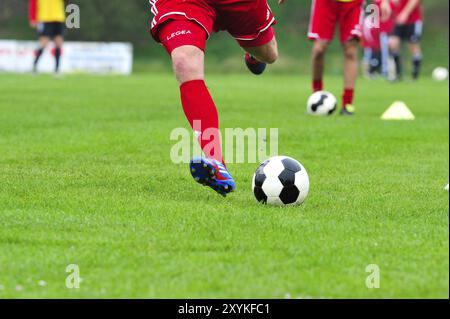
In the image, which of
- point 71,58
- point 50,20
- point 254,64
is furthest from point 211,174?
point 71,58

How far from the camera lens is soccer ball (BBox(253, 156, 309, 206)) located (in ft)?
18.1

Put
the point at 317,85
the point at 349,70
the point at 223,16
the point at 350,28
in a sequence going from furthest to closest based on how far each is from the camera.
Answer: the point at 317,85
the point at 349,70
the point at 350,28
the point at 223,16

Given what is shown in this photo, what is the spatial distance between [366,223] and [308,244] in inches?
25.8

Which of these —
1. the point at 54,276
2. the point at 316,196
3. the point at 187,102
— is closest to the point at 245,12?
the point at 187,102

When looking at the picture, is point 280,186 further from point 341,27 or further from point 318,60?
point 318,60

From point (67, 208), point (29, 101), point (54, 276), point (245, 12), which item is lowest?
point (54, 276)

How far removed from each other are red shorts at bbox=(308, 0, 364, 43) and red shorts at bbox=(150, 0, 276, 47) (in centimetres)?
520

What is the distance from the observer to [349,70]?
1230 cm

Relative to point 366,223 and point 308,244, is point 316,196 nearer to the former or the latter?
point 366,223

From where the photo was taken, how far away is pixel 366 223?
16.4 ft

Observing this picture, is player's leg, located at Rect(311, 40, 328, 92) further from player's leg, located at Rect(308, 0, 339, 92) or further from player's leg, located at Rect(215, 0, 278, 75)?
player's leg, located at Rect(215, 0, 278, 75)

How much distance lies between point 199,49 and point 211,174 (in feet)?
2.91
